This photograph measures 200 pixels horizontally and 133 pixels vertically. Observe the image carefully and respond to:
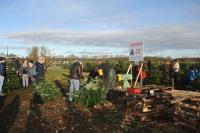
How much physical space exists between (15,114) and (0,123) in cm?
159

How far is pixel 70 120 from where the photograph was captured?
11.4 meters

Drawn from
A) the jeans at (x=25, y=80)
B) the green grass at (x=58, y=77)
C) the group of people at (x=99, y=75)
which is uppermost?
the group of people at (x=99, y=75)

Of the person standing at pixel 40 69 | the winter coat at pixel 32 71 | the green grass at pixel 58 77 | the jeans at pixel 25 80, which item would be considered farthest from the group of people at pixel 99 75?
the jeans at pixel 25 80

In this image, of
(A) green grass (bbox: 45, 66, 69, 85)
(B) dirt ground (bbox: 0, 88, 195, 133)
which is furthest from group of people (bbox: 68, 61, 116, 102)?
(A) green grass (bbox: 45, 66, 69, 85)

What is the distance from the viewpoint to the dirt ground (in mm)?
10031

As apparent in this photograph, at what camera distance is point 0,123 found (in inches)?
426

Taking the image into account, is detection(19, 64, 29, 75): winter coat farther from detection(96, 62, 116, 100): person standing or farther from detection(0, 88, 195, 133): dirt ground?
detection(96, 62, 116, 100): person standing

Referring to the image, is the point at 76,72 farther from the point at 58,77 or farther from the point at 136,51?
the point at 58,77

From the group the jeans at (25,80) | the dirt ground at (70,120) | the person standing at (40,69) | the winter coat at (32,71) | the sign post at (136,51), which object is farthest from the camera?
the jeans at (25,80)

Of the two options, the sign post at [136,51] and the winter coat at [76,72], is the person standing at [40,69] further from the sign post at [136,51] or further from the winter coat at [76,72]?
the sign post at [136,51]

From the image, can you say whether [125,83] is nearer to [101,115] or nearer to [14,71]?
[101,115]

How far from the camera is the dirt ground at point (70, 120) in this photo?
32.9 ft

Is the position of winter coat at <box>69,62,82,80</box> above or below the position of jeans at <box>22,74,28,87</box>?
above

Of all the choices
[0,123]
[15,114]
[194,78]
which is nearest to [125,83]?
A: [194,78]
